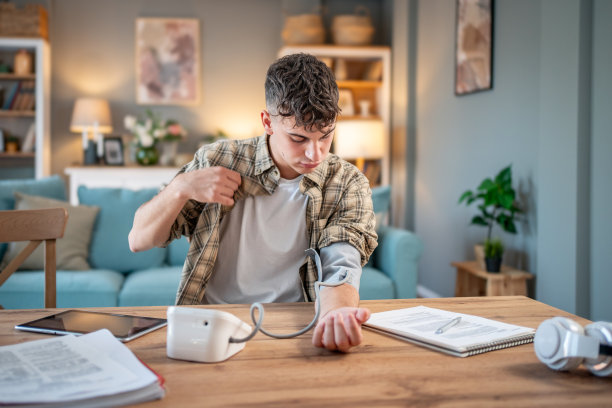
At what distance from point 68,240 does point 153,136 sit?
7.22 ft

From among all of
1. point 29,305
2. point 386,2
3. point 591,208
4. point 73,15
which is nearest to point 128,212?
point 29,305

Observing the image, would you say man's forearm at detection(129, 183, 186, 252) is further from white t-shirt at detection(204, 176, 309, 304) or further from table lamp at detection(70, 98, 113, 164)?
table lamp at detection(70, 98, 113, 164)

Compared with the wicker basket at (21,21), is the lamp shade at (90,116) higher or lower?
lower

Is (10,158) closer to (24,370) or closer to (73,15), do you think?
(73,15)

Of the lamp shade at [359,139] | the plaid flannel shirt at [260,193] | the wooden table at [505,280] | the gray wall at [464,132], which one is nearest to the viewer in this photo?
the plaid flannel shirt at [260,193]

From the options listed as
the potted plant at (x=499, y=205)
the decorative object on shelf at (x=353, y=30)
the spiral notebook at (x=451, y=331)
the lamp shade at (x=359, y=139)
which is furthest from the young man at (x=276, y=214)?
the decorative object on shelf at (x=353, y=30)

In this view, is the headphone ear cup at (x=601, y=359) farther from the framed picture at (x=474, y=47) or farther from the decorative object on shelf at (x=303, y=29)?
the decorative object on shelf at (x=303, y=29)

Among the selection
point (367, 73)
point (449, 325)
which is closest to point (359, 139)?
point (367, 73)

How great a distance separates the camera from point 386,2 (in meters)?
5.31

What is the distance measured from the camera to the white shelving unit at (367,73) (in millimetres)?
4781

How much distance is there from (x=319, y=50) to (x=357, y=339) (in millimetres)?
4160

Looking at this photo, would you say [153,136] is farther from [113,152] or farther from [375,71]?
[375,71]

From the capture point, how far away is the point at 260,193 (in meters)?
1.43

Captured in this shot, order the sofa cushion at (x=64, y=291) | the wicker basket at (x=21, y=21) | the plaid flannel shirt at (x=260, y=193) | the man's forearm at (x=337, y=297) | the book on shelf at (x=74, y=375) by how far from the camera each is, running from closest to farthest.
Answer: the book on shelf at (x=74, y=375)
the man's forearm at (x=337, y=297)
the plaid flannel shirt at (x=260, y=193)
the sofa cushion at (x=64, y=291)
the wicker basket at (x=21, y=21)
